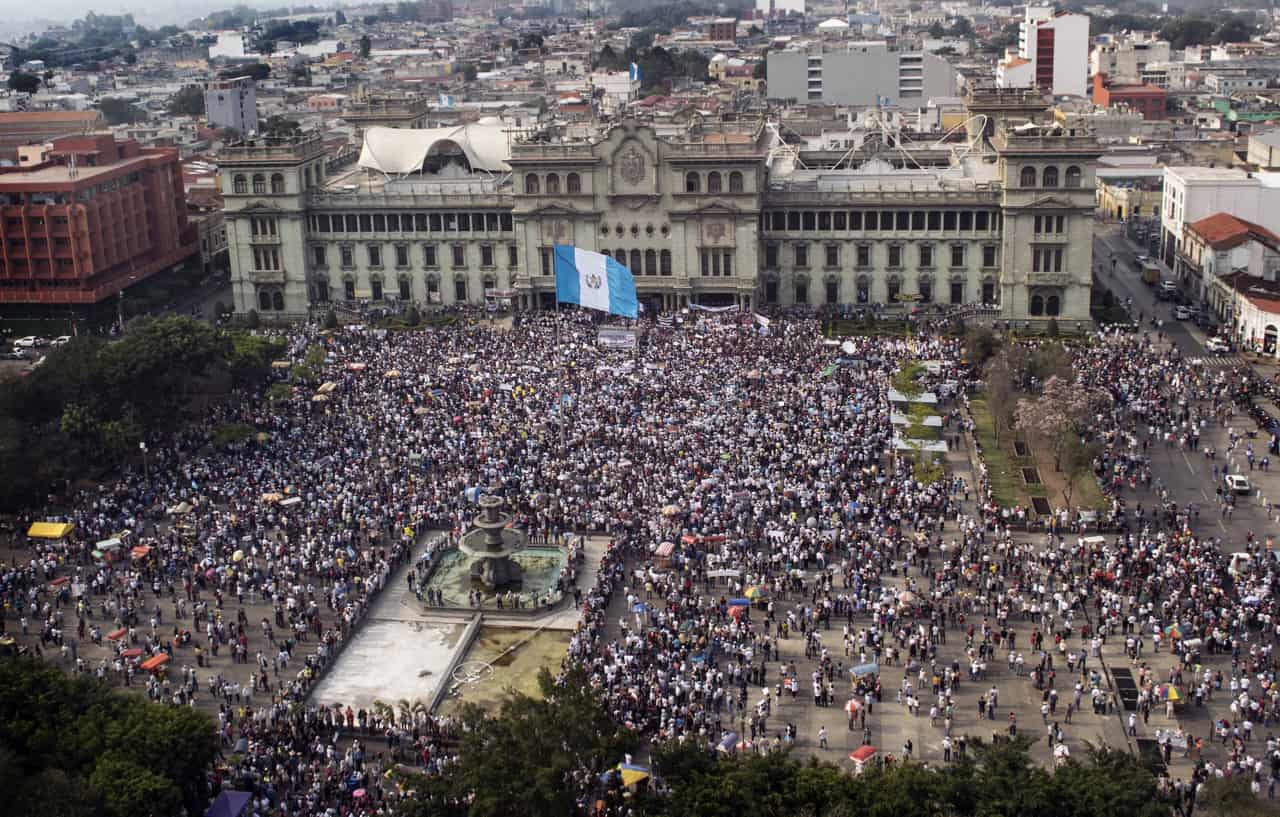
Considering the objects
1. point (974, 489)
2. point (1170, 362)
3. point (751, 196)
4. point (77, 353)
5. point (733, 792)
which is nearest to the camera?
point (733, 792)

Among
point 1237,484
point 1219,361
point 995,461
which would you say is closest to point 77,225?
point 995,461

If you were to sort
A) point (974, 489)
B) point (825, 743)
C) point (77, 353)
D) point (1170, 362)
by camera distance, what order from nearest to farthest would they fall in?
point (825, 743) < point (974, 489) < point (77, 353) < point (1170, 362)

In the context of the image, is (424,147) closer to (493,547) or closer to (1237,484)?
(493,547)

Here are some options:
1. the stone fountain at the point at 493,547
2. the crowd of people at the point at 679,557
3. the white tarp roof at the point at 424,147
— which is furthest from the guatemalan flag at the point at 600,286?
the white tarp roof at the point at 424,147

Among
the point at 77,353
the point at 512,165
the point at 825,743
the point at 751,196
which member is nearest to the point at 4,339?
the point at 77,353

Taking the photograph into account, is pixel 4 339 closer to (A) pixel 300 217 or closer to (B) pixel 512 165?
(A) pixel 300 217

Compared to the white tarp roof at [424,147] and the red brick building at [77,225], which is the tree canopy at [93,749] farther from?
the white tarp roof at [424,147]
